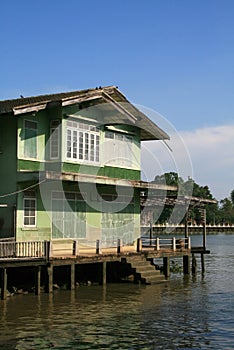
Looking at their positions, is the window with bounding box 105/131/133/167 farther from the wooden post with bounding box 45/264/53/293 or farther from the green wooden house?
the wooden post with bounding box 45/264/53/293

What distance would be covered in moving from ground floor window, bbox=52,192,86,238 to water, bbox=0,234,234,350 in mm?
3071

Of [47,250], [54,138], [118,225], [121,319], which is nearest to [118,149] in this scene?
[118,225]

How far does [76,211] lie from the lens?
28.3 metres

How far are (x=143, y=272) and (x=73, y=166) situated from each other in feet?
19.0

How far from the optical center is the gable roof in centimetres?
2641

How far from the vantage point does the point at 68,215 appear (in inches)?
1092

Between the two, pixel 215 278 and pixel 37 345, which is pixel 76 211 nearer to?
pixel 215 278

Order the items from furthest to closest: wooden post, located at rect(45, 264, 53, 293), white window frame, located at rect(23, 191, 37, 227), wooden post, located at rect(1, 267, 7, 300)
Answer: white window frame, located at rect(23, 191, 37, 227)
wooden post, located at rect(45, 264, 53, 293)
wooden post, located at rect(1, 267, 7, 300)

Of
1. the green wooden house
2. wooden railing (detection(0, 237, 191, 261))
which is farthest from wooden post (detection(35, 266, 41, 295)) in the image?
the green wooden house

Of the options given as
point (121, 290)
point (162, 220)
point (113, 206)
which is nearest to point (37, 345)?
point (121, 290)

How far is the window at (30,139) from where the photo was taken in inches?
1014

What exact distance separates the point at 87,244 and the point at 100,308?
7464 millimetres

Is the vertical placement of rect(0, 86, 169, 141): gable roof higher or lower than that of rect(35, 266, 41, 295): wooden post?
higher

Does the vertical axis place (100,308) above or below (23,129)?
below
